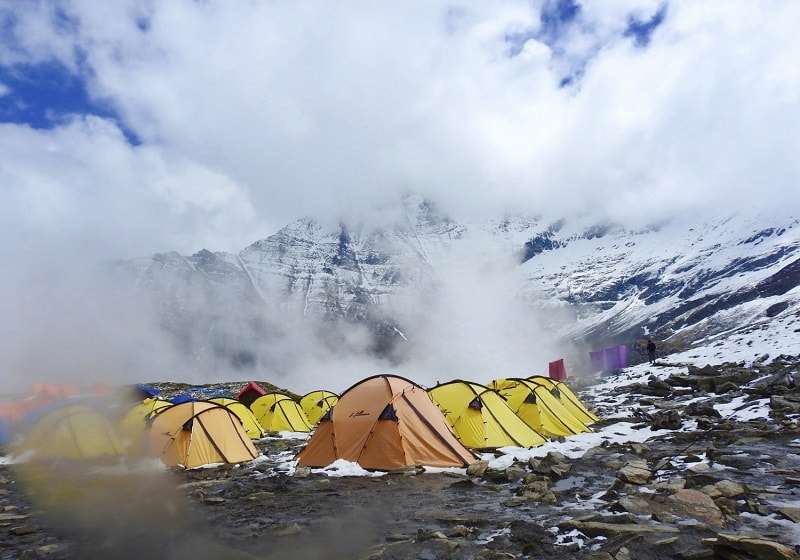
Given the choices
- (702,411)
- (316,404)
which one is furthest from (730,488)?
(316,404)

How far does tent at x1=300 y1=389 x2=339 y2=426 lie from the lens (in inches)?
1244

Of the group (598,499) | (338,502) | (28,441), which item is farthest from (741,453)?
(28,441)

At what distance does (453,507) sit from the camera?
9922mm

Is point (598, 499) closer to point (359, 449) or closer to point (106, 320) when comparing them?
point (359, 449)

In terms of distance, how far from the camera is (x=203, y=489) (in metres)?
12.6

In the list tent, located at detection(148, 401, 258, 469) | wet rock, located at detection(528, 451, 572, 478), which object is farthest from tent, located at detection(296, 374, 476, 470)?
tent, located at detection(148, 401, 258, 469)

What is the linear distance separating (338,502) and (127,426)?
622 centimetres

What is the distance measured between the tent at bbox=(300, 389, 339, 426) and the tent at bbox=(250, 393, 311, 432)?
2.22 metres

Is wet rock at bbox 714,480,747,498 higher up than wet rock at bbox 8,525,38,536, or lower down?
lower down

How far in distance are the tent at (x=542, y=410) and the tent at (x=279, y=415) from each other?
521 inches

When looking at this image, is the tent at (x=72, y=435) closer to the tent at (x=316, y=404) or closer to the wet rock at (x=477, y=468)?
the wet rock at (x=477, y=468)

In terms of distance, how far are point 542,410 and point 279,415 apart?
15.3m

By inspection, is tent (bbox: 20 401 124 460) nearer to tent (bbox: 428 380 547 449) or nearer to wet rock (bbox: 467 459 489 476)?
wet rock (bbox: 467 459 489 476)

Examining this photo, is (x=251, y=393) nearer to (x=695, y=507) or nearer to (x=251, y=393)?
(x=251, y=393)
